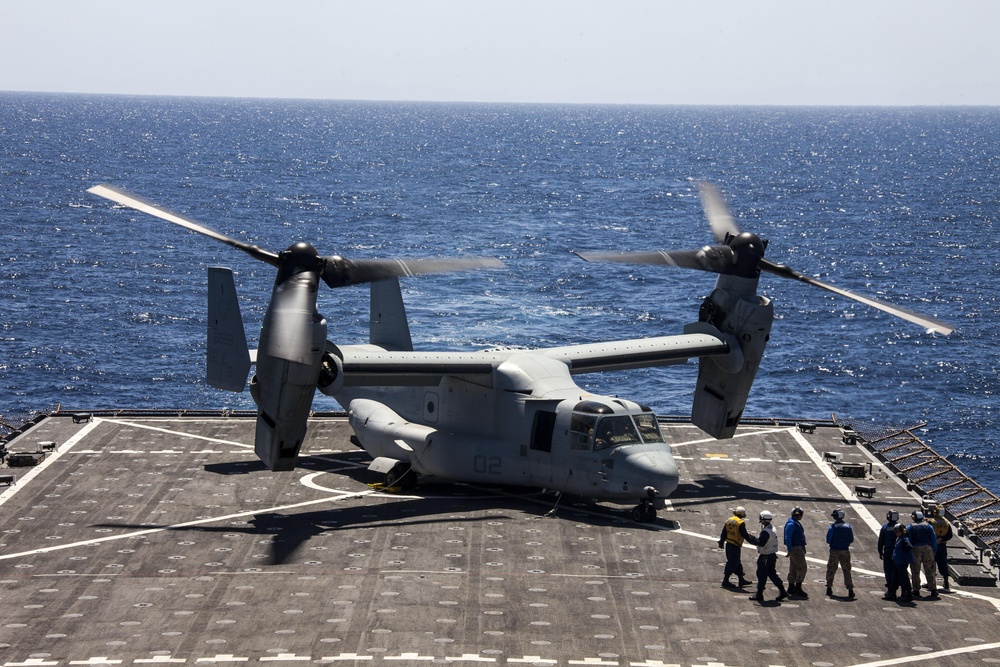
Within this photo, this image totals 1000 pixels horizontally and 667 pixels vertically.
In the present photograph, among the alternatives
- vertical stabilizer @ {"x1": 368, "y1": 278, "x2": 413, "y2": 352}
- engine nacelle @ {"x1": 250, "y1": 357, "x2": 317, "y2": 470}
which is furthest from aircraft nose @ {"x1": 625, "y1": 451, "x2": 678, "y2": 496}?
vertical stabilizer @ {"x1": 368, "y1": 278, "x2": 413, "y2": 352}

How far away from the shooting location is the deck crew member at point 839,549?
28.5 metres

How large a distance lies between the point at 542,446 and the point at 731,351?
776cm

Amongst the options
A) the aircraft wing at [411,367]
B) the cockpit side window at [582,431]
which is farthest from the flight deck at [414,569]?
the aircraft wing at [411,367]

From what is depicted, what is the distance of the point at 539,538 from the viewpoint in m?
33.0

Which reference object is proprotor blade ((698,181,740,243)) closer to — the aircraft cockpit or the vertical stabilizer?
the aircraft cockpit

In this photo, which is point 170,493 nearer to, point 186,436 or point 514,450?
point 186,436

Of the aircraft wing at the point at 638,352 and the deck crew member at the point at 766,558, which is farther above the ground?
the aircraft wing at the point at 638,352

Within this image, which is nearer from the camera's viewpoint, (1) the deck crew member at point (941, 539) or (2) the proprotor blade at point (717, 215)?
(1) the deck crew member at point (941, 539)

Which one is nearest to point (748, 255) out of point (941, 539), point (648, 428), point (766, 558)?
point (648, 428)

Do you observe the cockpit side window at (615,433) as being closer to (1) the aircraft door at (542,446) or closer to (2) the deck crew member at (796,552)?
(1) the aircraft door at (542,446)

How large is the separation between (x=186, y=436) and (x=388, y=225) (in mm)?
89498

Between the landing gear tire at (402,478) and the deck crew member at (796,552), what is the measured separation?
1333 centimetres

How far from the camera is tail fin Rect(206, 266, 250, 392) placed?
35.0m

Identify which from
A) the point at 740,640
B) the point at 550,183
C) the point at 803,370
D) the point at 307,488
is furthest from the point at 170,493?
the point at 550,183
